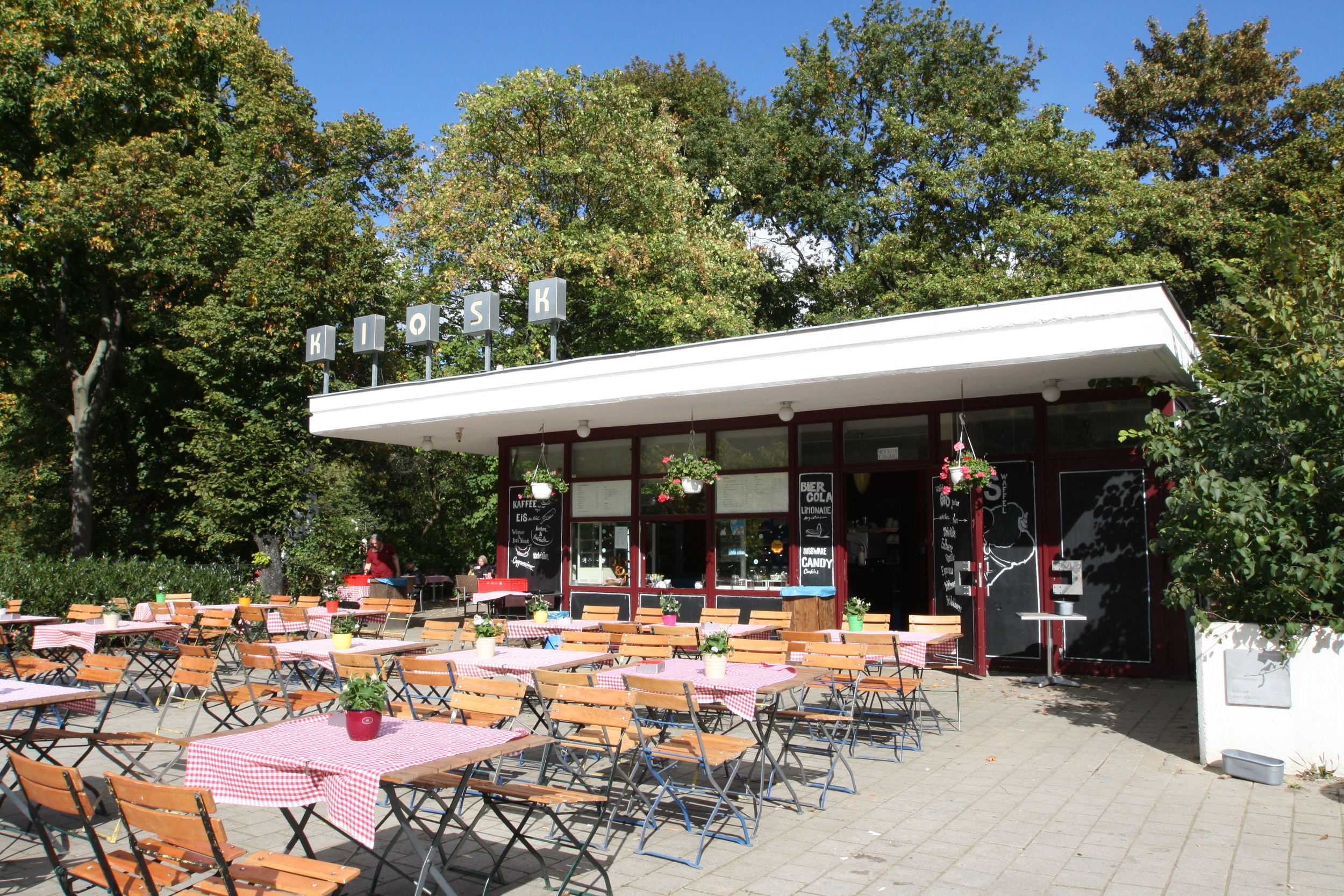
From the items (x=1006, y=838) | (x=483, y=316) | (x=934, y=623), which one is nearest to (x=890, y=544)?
(x=934, y=623)

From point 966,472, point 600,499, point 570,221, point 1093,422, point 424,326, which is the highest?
point 570,221

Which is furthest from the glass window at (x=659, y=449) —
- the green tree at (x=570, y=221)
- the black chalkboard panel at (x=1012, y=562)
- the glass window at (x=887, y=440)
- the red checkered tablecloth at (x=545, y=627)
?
the green tree at (x=570, y=221)

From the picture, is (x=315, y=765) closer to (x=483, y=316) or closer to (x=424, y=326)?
(x=483, y=316)

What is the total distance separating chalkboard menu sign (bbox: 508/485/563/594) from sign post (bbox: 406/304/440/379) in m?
2.35

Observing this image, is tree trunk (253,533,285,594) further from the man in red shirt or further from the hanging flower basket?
the hanging flower basket

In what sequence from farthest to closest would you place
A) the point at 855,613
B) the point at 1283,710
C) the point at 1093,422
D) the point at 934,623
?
the point at 1093,422 → the point at 934,623 → the point at 855,613 → the point at 1283,710

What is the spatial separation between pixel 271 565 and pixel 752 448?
415 inches

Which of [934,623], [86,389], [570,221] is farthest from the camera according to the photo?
[570,221]

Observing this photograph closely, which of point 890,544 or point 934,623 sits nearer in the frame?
point 934,623

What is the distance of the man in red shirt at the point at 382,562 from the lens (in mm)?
16891

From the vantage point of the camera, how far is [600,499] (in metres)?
13.0

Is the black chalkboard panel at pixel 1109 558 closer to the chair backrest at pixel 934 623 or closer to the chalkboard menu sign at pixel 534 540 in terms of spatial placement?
the chair backrest at pixel 934 623

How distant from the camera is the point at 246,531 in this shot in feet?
59.4

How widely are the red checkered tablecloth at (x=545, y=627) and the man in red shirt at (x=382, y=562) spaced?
8847 mm
